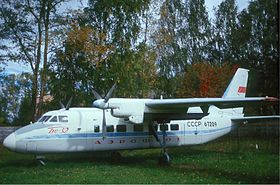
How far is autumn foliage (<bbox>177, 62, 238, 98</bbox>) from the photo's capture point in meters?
15.5

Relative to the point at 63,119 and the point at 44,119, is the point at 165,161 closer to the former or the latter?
the point at 63,119

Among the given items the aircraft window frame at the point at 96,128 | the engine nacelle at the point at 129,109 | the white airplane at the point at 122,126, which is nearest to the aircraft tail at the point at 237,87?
the white airplane at the point at 122,126

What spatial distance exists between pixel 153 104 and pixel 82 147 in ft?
8.51

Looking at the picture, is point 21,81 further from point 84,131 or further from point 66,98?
point 84,131

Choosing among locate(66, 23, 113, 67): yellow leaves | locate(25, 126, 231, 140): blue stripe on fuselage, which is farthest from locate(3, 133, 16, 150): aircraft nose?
locate(66, 23, 113, 67): yellow leaves

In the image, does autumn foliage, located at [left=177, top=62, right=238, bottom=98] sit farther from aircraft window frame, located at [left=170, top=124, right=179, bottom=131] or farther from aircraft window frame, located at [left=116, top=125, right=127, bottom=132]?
aircraft window frame, located at [left=116, top=125, right=127, bottom=132]

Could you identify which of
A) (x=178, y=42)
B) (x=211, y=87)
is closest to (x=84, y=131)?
(x=178, y=42)

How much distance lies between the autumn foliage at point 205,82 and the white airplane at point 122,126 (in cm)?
221

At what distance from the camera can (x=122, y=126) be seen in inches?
462

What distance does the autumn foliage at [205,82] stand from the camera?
15.5 metres

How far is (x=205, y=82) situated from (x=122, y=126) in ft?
23.2

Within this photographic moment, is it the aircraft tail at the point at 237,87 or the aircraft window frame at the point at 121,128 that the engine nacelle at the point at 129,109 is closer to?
the aircraft window frame at the point at 121,128

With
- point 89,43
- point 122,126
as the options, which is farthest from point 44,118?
point 89,43

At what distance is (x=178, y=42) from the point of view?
12.5 m
